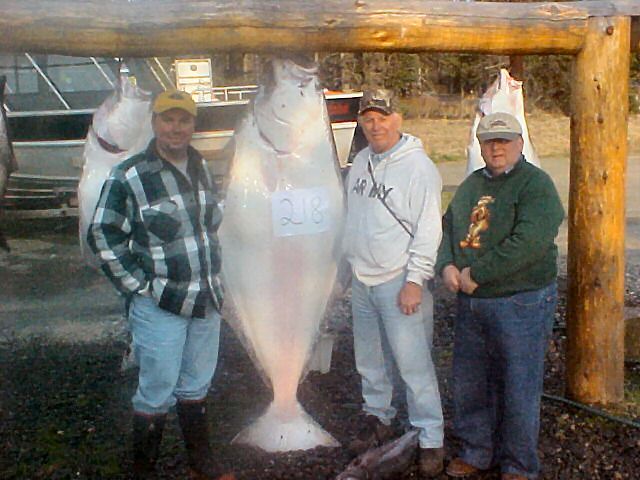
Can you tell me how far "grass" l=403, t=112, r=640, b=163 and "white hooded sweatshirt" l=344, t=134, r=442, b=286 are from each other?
11.5 m

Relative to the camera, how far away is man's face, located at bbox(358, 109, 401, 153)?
11.4 ft

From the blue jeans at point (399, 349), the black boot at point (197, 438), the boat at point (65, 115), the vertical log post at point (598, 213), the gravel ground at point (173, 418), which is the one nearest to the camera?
the black boot at point (197, 438)

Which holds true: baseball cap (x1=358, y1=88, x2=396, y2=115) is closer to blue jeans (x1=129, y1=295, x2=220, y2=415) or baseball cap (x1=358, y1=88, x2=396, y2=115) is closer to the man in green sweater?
the man in green sweater

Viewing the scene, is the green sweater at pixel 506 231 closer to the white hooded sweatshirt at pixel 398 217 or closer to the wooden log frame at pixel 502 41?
the white hooded sweatshirt at pixel 398 217

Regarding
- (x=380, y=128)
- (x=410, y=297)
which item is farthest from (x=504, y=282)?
(x=380, y=128)

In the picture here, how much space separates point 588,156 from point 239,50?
69.2 inches

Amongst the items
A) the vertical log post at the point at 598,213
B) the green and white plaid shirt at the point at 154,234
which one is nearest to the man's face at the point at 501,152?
the vertical log post at the point at 598,213

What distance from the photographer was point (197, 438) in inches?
138

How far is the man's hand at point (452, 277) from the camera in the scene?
3.40 meters

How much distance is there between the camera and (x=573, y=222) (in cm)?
427

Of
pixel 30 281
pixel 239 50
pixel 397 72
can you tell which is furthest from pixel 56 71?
pixel 397 72

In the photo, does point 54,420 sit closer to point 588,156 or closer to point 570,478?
point 570,478

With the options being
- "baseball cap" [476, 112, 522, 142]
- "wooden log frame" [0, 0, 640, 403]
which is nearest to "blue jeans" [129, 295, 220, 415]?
"wooden log frame" [0, 0, 640, 403]

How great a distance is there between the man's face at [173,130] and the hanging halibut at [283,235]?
0.32 m
